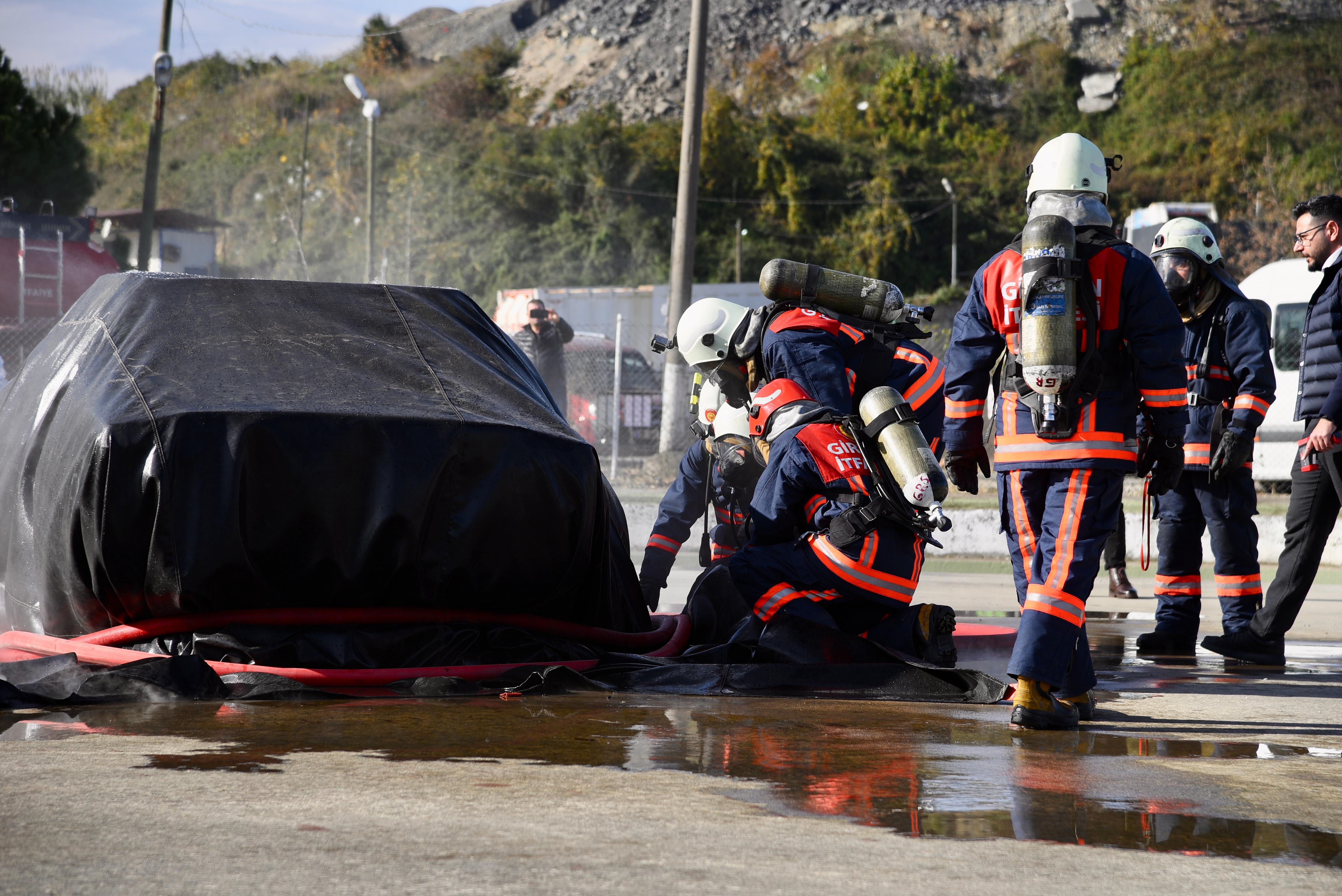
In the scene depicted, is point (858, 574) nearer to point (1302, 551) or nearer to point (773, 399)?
point (773, 399)

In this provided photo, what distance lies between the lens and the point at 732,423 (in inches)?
219

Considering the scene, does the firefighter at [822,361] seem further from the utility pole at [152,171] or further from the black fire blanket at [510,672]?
the utility pole at [152,171]

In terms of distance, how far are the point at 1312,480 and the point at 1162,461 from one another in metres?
1.82

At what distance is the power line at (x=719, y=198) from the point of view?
4044 cm

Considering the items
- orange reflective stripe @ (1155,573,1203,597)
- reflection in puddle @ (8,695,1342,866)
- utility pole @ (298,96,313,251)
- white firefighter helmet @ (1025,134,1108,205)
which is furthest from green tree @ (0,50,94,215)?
white firefighter helmet @ (1025,134,1108,205)

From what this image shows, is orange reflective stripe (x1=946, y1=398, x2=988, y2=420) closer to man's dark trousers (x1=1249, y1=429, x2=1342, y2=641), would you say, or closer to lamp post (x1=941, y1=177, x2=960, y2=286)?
man's dark trousers (x1=1249, y1=429, x2=1342, y2=641)

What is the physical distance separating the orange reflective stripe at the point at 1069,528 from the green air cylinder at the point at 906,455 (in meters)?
0.52

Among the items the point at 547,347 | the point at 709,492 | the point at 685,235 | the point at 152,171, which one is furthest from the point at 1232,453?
the point at 152,171

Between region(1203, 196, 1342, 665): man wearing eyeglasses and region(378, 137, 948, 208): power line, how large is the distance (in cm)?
3558

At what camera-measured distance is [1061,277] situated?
3621 millimetres

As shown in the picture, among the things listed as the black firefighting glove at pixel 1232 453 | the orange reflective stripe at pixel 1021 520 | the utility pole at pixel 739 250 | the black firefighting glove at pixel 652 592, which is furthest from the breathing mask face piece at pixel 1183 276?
the utility pole at pixel 739 250

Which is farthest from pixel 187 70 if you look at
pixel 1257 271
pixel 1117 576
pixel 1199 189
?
pixel 1117 576

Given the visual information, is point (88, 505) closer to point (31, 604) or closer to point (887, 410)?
point (31, 604)

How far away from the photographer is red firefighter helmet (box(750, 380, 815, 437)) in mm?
4492
